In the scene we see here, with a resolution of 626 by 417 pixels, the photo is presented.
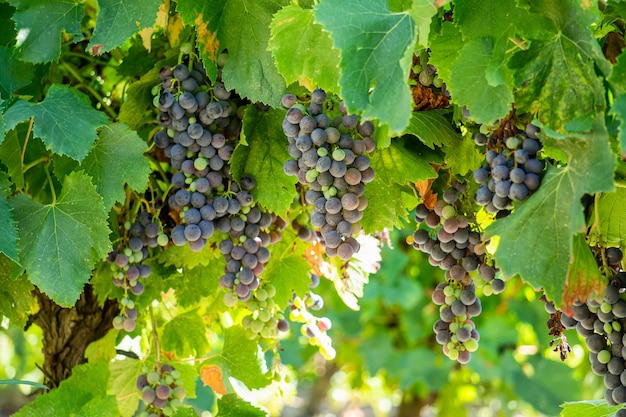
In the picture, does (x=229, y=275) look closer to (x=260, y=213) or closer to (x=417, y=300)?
(x=260, y=213)

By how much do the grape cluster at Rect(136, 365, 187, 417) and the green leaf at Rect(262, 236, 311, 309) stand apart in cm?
26

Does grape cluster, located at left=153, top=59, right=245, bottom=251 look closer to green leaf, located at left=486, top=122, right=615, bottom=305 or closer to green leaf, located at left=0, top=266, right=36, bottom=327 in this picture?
green leaf, located at left=0, top=266, right=36, bottom=327

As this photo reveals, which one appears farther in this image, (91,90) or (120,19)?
(91,90)

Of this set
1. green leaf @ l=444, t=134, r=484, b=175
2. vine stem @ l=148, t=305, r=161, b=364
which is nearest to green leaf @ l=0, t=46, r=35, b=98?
vine stem @ l=148, t=305, r=161, b=364

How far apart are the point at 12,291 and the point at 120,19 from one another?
55 centimetres

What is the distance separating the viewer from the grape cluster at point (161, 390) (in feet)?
4.97

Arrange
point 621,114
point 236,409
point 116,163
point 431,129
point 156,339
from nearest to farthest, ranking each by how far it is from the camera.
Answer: point 621,114
point 431,129
point 116,163
point 236,409
point 156,339

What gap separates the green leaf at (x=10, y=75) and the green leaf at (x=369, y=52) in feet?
2.20

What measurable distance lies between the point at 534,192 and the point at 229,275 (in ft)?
2.14

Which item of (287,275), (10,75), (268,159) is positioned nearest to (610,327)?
(268,159)

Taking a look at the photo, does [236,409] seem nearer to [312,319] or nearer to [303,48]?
[312,319]

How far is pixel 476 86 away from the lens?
3.39 feet

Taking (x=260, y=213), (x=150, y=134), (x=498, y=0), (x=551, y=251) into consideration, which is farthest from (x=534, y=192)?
(x=150, y=134)

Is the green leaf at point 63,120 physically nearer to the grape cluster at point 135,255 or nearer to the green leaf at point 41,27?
→ the green leaf at point 41,27
